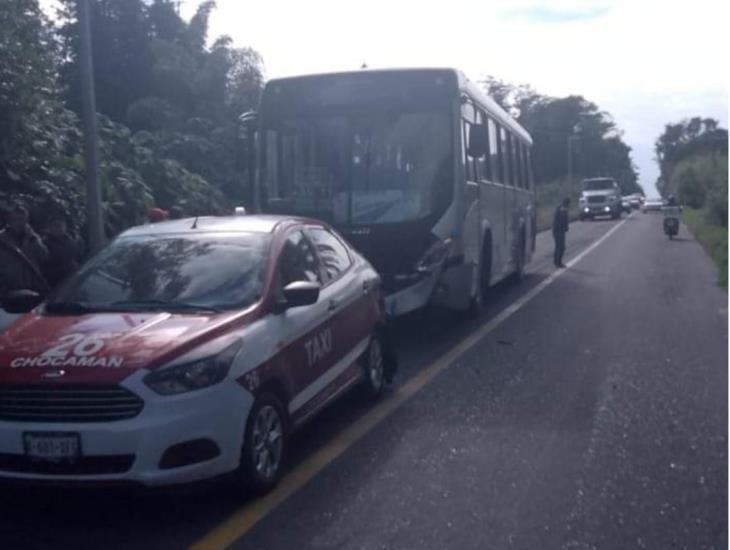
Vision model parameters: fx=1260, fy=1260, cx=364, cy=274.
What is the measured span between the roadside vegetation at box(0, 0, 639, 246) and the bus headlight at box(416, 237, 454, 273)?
114 inches

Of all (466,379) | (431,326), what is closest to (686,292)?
(431,326)

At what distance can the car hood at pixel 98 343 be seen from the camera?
697 centimetres

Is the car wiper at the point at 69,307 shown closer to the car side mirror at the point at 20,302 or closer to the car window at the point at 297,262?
the car side mirror at the point at 20,302

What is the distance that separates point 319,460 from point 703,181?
60863mm

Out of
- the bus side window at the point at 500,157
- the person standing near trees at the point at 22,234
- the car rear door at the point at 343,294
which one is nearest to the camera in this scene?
the car rear door at the point at 343,294

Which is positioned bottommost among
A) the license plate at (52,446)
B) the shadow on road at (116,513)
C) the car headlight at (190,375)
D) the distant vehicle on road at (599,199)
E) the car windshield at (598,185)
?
the distant vehicle on road at (599,199)

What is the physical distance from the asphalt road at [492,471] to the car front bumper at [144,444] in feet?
0.71

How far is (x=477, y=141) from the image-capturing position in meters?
15.5

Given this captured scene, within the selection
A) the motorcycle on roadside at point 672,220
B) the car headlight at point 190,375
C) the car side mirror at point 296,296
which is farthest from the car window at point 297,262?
the motorcycle on roadside at point 672,220

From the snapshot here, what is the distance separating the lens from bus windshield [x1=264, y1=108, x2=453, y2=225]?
14.6 meters

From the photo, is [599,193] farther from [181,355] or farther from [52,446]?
[52,446]

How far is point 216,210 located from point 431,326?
870cm

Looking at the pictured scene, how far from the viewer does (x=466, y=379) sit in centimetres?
1166

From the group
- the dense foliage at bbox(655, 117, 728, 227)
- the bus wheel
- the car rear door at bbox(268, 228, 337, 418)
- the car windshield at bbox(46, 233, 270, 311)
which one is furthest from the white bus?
the dense foliage at bbox(655, 117, 728, 227)
